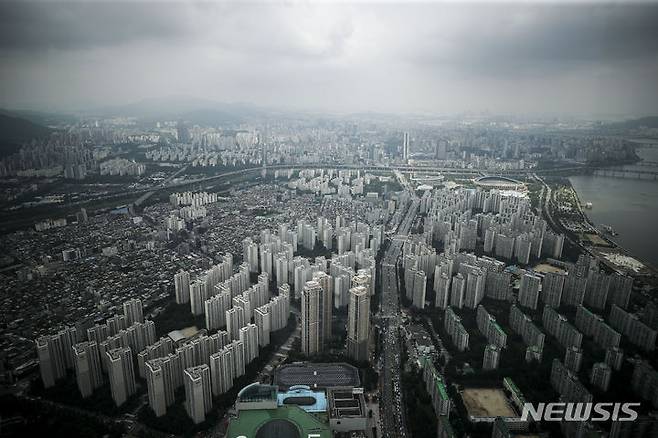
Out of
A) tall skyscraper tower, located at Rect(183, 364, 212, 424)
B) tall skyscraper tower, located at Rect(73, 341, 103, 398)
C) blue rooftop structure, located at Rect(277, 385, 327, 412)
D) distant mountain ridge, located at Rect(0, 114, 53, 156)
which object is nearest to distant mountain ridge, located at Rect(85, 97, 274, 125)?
distant mountain ridge, located at Rect(0, 114, 53, 156)

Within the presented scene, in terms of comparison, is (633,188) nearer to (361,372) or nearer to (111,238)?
(361,372)

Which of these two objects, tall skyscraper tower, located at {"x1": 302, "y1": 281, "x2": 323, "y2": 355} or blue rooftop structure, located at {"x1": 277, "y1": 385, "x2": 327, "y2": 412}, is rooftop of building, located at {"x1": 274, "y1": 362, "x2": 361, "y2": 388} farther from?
tall skyscraper tower, located at {"x1": 302, "y1": 281, "x2": 323, "y2": 355}

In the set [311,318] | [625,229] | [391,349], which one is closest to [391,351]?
[391,349]

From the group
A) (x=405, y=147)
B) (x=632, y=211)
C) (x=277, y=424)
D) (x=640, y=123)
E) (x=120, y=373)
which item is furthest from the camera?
(x=405, y=147)

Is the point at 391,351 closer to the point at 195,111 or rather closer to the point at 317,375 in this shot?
the point at 317,375

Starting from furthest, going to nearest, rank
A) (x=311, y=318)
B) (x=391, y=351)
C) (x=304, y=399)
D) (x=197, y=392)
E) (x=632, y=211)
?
(x=632, y=211), (x=391, y=351), (x=311, y=318), (x=304, y=399), (x=197, y=392)

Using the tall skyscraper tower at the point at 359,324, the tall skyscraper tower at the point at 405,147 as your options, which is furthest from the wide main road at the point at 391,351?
the tall skyscraper tower at the point at 405,147

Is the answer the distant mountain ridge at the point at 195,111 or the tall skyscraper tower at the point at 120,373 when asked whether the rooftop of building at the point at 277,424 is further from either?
the distant mountain ridge at the point at 195,111
